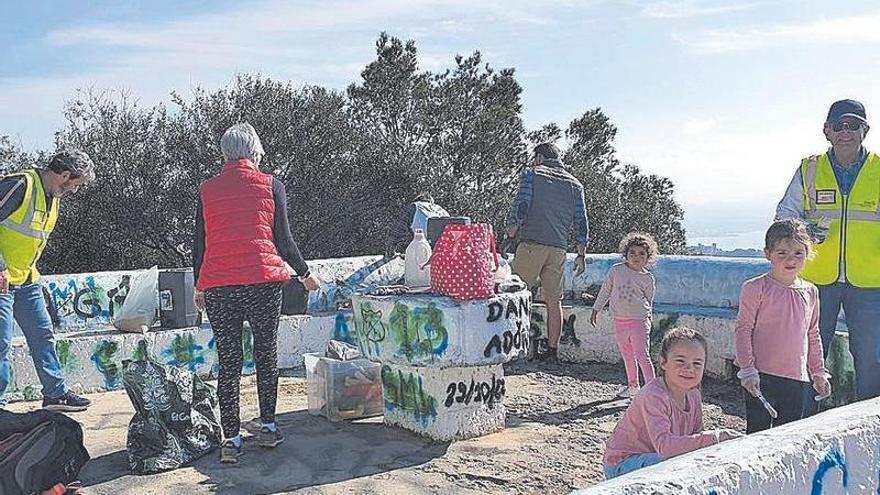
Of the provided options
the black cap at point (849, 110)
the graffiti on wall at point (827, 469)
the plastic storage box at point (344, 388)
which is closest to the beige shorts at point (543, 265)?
the plastic storage box at point (344, 388)

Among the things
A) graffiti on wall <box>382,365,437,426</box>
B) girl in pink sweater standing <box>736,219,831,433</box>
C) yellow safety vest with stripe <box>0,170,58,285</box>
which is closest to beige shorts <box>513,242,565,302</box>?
graffiti on wall <box>382,365,437,426</box>

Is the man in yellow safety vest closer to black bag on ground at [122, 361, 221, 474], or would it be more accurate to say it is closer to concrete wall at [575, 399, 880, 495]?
black bag on ground at [122, 361, 221, 474]

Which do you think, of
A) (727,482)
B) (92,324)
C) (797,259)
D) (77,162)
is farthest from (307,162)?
(727,482)

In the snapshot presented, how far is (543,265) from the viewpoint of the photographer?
7.39 meters

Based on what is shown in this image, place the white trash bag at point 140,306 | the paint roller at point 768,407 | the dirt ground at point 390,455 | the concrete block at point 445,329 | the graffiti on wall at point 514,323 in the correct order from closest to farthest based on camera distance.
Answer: the paint roller at point 768,407 → the dirt ground at point 390,455 → the concrete block at point 445,329 → the graffiti on wall at point 514,323 → the white trash bag at point 140,306

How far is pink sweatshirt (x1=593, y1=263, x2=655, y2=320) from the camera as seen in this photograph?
5.97m

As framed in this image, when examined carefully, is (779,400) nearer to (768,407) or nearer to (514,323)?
(768,407)

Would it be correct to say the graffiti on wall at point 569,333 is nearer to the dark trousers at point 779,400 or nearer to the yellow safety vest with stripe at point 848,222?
the yellow safety vest with stripe at point 848,222

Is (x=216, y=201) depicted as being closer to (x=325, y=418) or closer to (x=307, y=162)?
(x=325, y=418)

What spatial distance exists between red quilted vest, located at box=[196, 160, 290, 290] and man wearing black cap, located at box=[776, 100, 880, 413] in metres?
2.72

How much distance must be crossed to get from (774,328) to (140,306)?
496cm

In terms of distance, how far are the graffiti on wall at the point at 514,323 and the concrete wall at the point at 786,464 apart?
Answer: 235 cm

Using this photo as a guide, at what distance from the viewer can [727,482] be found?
6.99 ft

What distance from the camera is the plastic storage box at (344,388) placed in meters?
5.68
